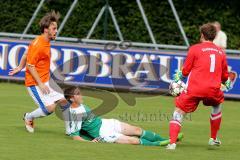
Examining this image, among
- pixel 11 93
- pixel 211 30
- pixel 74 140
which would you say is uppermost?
pixel 211 30

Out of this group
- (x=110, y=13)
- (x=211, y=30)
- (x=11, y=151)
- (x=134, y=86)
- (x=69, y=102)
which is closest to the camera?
(x=11, y=151)

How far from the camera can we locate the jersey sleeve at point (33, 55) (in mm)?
14492

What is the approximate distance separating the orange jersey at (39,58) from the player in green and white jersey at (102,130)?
87cm

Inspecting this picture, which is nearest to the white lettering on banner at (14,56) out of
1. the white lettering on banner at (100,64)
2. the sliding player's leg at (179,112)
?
the white lettering on banner at (100,64)

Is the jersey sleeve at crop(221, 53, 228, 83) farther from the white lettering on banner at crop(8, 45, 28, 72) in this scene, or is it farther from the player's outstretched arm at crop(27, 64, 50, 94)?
the white lettering on banner at crop(8, 45, 28, 72)

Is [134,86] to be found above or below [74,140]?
below

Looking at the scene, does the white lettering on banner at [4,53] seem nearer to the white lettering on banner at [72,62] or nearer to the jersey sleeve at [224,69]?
the white lettering on banner at [72,62]

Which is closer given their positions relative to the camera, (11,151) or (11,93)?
(11,151)

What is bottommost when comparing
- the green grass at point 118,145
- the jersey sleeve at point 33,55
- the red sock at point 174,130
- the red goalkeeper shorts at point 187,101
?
the green grass at point 118,145

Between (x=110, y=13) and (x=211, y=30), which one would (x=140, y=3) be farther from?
(x=211, y=30)

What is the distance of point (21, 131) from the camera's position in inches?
582

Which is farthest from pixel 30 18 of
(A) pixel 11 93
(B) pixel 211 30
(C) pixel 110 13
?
(B) pixel 211 30

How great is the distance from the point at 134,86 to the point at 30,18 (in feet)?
23.4

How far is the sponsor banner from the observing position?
2273cm
